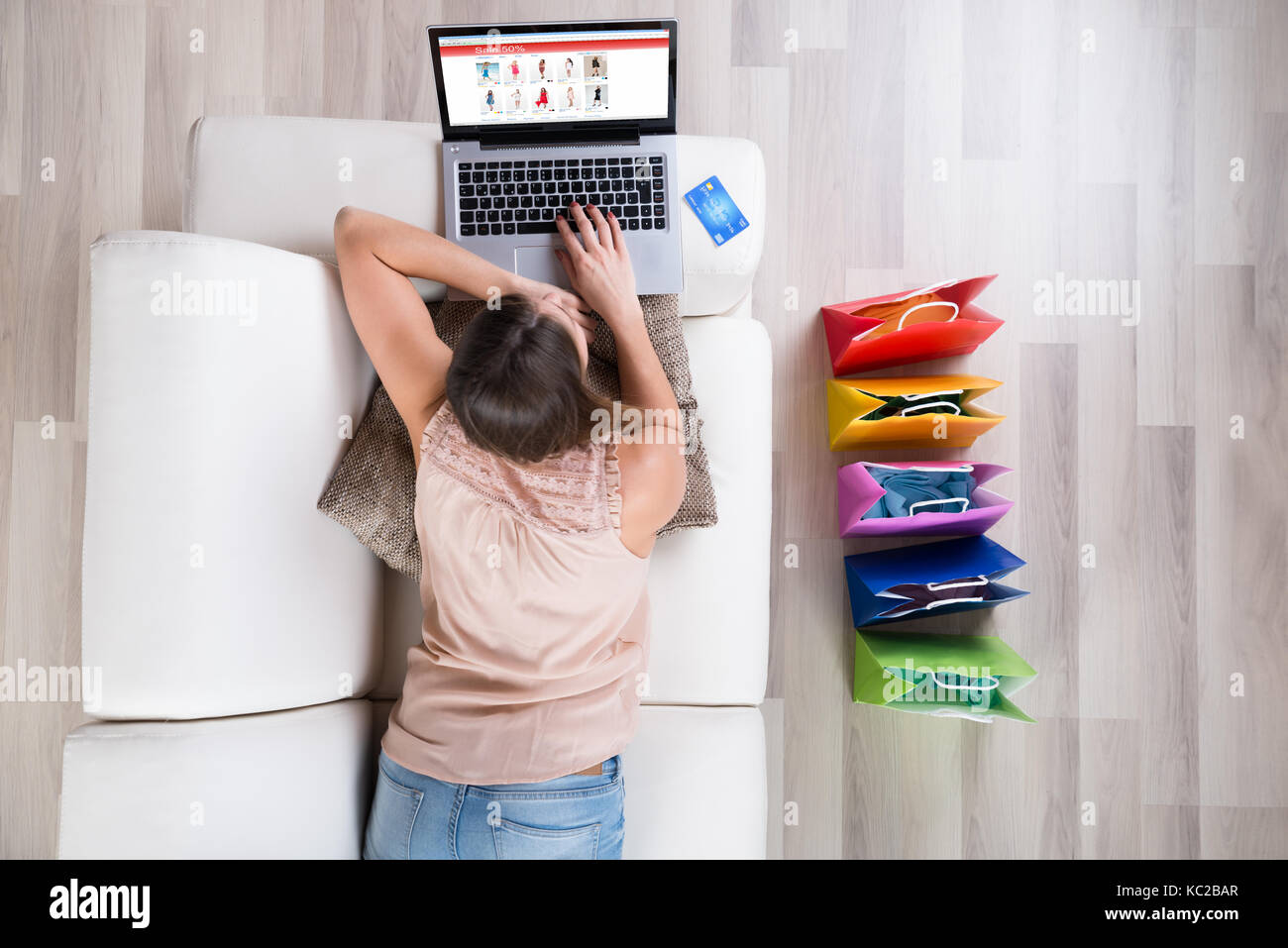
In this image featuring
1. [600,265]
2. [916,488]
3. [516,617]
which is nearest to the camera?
[516,617]

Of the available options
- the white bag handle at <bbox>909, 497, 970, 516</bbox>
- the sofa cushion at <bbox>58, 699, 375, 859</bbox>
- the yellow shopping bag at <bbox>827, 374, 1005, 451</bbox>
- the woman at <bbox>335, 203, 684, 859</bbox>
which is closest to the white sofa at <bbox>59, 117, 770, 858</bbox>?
the sofa cushion at <bbox>58, 699, 375, 859</bbox>

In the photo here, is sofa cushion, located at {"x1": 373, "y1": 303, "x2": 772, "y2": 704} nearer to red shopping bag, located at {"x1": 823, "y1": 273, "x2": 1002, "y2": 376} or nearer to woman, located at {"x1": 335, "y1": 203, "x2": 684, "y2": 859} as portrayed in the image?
woman, located at {"x1": 335, "y1": 203, "x2": 684, "y2": 859}

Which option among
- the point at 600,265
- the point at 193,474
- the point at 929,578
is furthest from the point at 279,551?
the point at 929,578

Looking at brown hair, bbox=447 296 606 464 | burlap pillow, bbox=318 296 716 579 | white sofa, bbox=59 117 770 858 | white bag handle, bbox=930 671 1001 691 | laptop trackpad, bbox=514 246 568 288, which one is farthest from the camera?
white bag handle, bbox=930 671 1001 691

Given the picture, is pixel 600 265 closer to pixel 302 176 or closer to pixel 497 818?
pixel 302 176

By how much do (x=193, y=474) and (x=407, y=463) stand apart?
11.6 inches

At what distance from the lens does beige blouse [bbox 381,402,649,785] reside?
0.97 metres

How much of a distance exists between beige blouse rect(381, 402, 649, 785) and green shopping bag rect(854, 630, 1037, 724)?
560 millimetres

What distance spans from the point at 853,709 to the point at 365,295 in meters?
1.30

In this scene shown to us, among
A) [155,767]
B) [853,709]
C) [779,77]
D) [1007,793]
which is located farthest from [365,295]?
[1007,793]

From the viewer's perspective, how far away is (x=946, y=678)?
1372 mm

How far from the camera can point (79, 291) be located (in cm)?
168

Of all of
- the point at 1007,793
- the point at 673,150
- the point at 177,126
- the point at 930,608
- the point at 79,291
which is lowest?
the point at 1007,793
